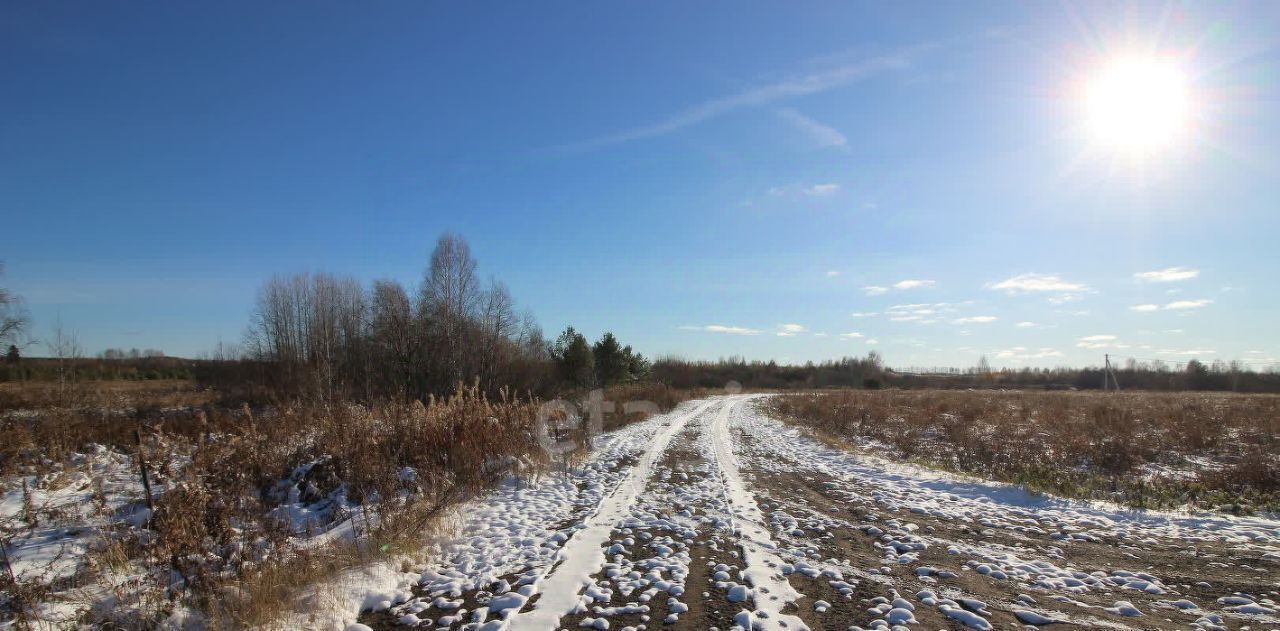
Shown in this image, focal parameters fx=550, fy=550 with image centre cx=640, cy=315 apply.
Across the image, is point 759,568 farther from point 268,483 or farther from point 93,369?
point 93,369

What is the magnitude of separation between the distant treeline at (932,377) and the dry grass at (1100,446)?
108ft

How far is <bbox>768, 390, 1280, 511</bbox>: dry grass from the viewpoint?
9.08 m

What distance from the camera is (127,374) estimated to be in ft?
132

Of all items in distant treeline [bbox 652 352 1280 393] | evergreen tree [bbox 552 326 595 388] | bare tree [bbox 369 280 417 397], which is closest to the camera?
bare tree [bbox 369 280 417 397]

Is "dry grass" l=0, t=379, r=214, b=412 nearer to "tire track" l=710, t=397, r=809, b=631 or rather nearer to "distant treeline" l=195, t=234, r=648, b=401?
"distant treeline" l=195, t=234, r=648, b=401

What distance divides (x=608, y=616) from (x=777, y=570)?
1.90 meters

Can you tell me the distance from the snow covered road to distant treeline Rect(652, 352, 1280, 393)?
44.2 metres

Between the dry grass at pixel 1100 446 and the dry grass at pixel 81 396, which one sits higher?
the dry grass at pixel 81 396

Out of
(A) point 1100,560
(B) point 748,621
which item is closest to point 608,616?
(B) point 748,621

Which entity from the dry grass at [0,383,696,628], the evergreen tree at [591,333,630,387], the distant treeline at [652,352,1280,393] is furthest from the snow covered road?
the distant treeline at [652,352,1280,393]

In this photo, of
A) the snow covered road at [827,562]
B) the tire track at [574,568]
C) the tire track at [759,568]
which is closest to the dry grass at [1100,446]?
the snow covered road at [827,562]

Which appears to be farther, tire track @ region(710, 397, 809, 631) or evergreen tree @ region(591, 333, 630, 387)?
evergreen tree @ region(591, 333, 630, 387)

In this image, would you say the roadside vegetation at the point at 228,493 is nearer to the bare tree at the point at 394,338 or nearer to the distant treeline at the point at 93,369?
the distant treeline at the point at 93,369

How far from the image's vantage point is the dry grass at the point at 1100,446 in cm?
908
